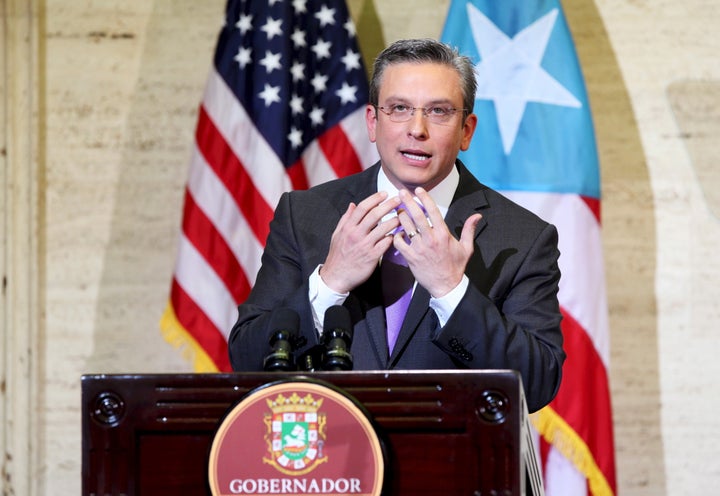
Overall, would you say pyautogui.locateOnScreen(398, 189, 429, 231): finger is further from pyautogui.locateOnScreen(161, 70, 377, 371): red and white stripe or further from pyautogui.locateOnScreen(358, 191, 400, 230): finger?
pyautogui.locateOnScreen(161, 70, 377, 371): red and white stripe

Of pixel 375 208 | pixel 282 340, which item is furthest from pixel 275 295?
pixel 282 340

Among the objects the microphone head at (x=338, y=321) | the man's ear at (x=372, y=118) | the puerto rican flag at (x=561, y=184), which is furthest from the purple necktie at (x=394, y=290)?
the puerto rican flag at (x=561, y=184)

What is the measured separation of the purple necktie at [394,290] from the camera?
244 centimetres

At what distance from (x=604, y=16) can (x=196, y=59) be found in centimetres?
174

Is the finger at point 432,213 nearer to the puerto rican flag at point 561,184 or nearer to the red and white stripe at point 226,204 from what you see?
the puerto rican flag at point 561,184

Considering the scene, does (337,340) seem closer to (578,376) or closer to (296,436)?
(296,436)

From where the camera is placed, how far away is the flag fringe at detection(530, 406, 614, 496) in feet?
14.1

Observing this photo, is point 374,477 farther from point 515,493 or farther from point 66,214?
point 66,214

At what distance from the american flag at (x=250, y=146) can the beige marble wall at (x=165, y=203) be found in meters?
0.40

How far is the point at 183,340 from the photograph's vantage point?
177 inches

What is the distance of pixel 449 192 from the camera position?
2.61 metres

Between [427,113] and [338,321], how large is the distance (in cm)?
73

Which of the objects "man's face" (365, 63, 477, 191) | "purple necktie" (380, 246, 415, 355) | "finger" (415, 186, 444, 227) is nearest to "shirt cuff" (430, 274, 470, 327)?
"finger" (415, 186, 444, 227)

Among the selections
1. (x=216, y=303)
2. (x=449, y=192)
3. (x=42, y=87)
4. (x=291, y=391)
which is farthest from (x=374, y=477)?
(x=42, y=87)
